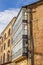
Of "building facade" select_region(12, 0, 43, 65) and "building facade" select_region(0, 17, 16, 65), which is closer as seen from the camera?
"building facade" select_region(12, 0, 43, 65)

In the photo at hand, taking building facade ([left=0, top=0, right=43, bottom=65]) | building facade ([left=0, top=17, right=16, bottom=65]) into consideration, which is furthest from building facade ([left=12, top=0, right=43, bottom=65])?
building facade ([left=0, top=17, right=16, bottom=65])

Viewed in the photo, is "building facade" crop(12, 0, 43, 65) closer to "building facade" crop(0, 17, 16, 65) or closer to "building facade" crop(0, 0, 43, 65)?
"building facade" crop(0, 0, 43, 65)

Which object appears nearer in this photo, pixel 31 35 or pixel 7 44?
pixel 31 35

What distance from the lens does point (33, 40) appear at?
28.8m

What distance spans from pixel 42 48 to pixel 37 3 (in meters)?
5.97

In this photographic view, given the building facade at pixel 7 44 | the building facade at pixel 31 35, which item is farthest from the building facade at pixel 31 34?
the building facade at pixel 7 44

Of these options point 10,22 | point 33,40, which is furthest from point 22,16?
point 10,22

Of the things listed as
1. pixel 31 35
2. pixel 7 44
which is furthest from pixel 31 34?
pixel 7 44

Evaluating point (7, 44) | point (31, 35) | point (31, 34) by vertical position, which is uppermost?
point (7, 44)

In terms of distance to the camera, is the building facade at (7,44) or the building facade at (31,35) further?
the building facade at (7,44)

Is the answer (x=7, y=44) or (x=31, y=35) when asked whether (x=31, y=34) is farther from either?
(x=7, y=44)

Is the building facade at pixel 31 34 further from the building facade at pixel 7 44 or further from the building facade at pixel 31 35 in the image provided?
the building facade at pixel 7 44

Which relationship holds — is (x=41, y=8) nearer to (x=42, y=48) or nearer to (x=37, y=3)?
(x=37, y=3)

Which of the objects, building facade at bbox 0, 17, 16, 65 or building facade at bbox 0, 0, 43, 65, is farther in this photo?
building facade at bbox 0, 17, 16, 65
